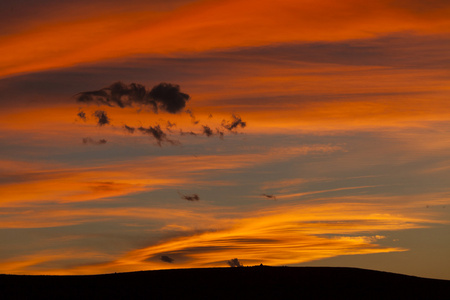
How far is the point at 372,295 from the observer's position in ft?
236

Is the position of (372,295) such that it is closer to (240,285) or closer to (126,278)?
(240,285)

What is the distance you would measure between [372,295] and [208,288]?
15.0 meters

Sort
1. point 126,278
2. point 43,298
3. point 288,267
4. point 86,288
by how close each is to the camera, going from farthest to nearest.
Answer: point 288,267 < point 126,278 < point 86,288 < point 43,298

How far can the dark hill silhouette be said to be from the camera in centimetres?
7062

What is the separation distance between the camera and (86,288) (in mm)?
72688

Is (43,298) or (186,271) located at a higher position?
(186,271)

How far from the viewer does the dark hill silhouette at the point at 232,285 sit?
232 ft

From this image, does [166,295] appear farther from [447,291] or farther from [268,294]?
[447,291]

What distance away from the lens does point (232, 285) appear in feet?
246

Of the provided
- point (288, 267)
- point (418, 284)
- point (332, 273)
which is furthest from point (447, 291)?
point (288, 267)

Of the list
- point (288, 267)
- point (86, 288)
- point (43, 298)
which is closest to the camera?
point (43, 298)

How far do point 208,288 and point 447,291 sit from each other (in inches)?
882

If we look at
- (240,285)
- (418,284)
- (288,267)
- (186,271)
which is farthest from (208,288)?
(418,284)

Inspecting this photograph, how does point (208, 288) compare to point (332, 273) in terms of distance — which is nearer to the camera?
point (208, 288)
